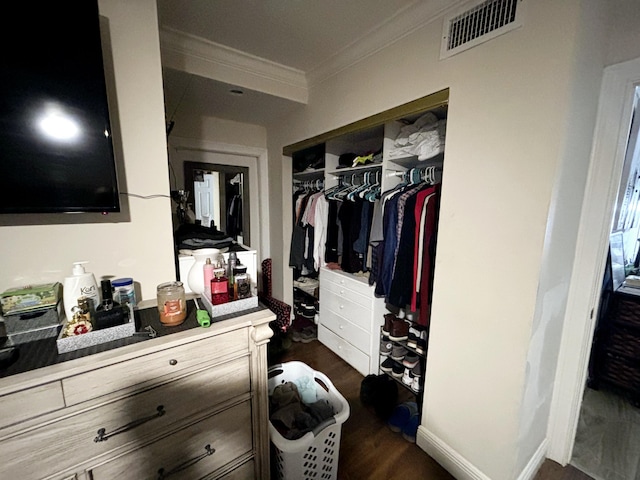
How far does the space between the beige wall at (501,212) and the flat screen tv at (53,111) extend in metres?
1.34

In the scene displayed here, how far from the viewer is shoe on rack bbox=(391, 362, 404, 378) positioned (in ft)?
6.24

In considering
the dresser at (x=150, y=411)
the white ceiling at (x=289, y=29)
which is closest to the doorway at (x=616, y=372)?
the white ceiling at (x=289, y=29)

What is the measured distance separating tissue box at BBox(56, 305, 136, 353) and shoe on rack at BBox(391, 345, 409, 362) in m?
1.64

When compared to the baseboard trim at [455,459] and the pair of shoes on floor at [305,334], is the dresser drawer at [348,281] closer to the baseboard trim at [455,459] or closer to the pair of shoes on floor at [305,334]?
the pair of shoes on floor at [305,334]

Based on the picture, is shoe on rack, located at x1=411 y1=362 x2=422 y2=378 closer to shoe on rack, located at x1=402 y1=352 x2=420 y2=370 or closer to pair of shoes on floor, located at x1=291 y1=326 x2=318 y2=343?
shoe on rack, located at x1=402 y1=352 x2=420 y2=370

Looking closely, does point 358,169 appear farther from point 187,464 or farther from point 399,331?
point 187,464

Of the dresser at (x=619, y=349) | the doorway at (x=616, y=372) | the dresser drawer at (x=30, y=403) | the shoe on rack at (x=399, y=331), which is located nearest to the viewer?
the dresser drawer at (x=30, y=403)

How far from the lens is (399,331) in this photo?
1.87 m

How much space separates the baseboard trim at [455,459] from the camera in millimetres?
1250

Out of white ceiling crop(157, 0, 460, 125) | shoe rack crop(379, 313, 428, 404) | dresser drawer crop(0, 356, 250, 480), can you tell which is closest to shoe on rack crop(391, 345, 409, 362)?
shoe rack crop(379, 313, 428, 404)

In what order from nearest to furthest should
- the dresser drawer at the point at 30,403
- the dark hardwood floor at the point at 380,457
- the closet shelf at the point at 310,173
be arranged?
the dresser drawer at the point at 30,403 < the dark hardwood floor at the point at 380,457 < the closet shelf at the point at 310,173

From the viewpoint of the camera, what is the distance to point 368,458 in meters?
1.43

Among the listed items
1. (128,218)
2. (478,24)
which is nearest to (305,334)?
(128,218)

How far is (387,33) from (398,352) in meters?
2.02
